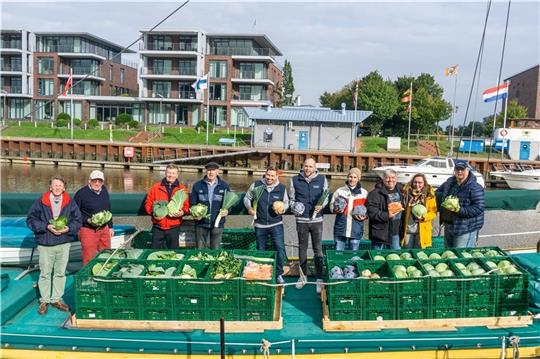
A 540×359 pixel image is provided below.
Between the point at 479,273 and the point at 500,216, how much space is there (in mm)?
13521

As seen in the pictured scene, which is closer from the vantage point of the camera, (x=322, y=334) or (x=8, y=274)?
(x=322, y=334)

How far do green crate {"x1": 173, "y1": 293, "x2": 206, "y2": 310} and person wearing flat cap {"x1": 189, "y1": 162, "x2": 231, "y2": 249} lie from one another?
60.9 inches

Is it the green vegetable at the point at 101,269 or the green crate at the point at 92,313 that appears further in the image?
the green vegetable at the point at 101,269

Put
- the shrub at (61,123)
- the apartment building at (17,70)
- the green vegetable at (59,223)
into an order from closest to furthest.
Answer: the green vegetable at (59,223) → the shrub at (61,123) → the apartment building at (17,70)

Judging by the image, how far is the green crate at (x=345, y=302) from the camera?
552cm

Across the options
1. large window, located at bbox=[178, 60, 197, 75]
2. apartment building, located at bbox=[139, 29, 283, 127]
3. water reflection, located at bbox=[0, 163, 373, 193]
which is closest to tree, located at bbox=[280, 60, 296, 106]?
apartment building, located at bbox=[139, 29, 283, 127]

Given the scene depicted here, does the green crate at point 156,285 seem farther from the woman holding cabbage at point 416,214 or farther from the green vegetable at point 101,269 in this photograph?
the woman holding cabbage at point 416,214

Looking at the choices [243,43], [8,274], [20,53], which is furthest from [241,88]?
[8,274]

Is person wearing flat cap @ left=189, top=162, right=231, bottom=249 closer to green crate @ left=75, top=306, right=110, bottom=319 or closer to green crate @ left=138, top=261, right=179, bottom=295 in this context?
green crate @ left=138, top=261, right=179, bottom=295

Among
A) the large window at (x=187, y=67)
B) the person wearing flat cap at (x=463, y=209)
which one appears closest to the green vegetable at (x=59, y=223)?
the person wearing flat cap at (x=463, y=209)

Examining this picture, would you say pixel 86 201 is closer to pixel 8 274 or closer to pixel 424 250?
pixel 8 274

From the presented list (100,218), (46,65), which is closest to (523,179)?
(100,218)

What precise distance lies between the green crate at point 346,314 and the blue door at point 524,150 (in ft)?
149

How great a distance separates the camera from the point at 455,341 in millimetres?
5250
